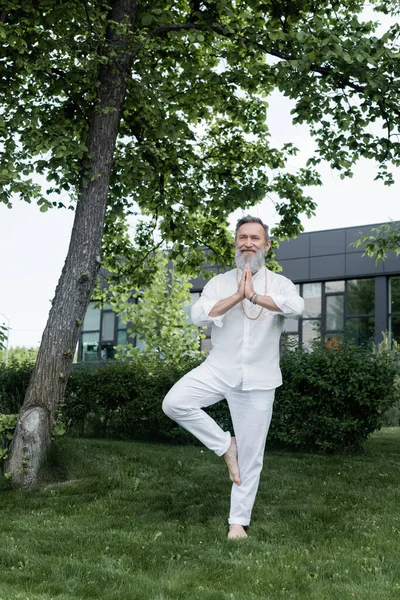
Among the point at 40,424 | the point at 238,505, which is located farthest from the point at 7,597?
the point at 40,424

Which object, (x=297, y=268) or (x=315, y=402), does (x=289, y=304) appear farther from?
(x=297, y=268)

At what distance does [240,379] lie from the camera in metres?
5.89

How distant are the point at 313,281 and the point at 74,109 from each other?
60.4 feet

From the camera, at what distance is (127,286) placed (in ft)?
48.8

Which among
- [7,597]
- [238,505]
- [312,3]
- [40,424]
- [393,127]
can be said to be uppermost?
[312,3]

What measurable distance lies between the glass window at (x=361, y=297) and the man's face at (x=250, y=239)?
859 inches

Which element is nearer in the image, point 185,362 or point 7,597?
point 7,597

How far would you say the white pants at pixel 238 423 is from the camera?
5863 mm

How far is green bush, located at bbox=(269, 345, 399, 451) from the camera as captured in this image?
1080 cm

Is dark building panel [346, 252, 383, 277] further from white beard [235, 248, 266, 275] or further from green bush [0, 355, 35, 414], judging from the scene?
white beard [235, 248, 266, 275]

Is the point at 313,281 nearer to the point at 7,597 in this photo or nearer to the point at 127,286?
the point at 127,286

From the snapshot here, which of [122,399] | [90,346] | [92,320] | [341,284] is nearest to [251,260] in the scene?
[122,399]

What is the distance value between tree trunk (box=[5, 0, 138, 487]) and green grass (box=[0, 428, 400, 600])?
42cm

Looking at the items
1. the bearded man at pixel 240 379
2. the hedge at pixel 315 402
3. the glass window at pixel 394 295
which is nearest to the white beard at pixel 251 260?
the bearded man at pixel 240 379
